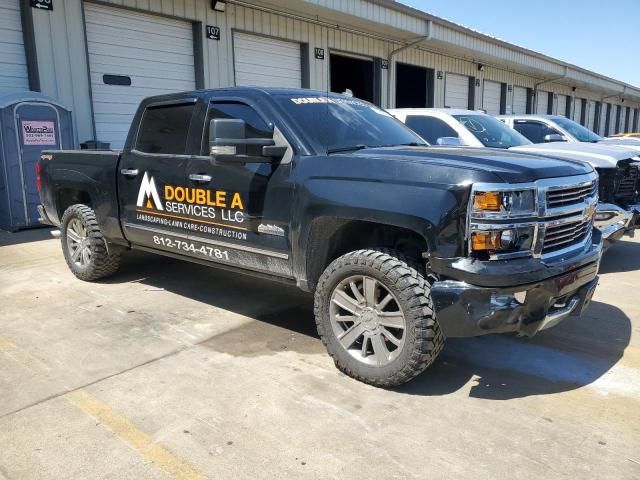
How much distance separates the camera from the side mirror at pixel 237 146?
3.68 meters

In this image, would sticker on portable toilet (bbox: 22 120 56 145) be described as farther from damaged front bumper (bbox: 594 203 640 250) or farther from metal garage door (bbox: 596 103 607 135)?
metal garage door (bbox: 596 103 607 135)

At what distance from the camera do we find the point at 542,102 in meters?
28.2

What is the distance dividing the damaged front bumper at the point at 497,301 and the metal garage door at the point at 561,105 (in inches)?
1186

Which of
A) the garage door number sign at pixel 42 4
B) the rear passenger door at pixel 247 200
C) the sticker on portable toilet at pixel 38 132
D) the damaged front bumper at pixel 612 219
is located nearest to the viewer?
the rear passenger door at pixel 247 200

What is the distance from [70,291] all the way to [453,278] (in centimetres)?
418

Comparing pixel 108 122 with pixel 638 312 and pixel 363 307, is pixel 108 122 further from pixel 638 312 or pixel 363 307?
pixel 638 312

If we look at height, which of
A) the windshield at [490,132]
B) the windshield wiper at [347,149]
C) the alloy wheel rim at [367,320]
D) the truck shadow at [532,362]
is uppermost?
the windshield at [490,132]

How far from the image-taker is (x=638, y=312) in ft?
16.2

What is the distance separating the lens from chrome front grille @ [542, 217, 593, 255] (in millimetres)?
3250

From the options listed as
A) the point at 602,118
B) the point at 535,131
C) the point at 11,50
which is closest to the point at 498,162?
the point at 535,131

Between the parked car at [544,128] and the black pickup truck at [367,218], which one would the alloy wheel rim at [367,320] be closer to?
the black pickup truck at [367,218]

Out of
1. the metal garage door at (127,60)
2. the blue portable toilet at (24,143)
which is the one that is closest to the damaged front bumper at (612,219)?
the blue portable toilet at (24,143)

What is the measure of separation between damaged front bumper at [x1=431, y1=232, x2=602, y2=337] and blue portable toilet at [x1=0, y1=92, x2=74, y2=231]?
7.77 m

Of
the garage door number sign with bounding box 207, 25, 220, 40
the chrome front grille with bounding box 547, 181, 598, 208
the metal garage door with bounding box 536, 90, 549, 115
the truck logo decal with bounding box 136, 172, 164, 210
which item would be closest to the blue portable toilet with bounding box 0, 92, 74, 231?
the garage door number sign with bounding box 207, 25, 220, 40
